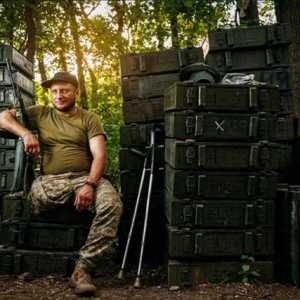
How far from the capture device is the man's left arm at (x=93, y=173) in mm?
4828

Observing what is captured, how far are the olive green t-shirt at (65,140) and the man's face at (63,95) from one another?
0.13 m

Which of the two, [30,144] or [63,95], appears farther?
[63,95]

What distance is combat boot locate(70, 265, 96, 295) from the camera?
14.4ft

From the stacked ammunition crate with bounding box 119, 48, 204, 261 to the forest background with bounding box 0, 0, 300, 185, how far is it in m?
1.04

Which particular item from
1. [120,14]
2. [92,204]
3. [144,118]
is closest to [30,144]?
[92,204]

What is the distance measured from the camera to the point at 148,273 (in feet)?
Answer: 18.2

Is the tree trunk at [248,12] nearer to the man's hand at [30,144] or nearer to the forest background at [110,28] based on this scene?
the forest background at [110,28]

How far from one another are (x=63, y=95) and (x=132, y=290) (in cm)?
233

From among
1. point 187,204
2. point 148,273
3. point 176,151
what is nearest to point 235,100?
point 176,151

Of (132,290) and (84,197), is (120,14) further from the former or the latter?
(132,290)

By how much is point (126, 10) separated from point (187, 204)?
610 inches

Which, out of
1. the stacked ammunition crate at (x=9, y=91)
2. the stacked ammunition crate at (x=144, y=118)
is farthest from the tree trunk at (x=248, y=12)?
the stacked ammunition crate at (x=9, y=91)

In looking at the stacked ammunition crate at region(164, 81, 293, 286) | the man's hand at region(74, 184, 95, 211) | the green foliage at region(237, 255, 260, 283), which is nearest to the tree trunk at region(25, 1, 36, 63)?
the man's hand at region(74, 184, 95, 211)

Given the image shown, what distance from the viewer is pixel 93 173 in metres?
4.98
